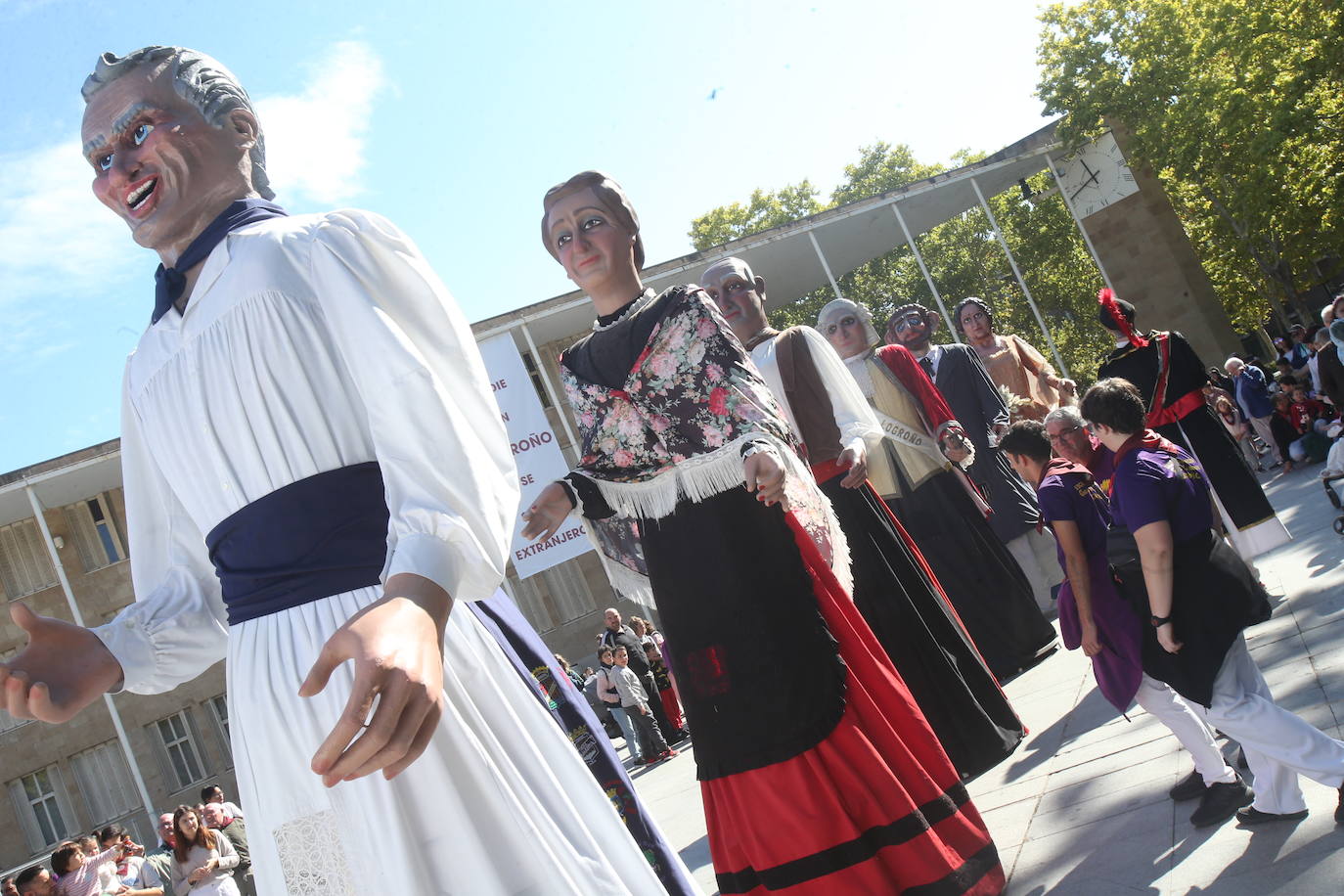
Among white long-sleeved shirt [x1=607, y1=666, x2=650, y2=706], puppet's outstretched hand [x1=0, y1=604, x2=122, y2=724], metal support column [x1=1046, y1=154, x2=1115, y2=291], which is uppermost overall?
metal support column [x1=1046, y1=154, x2=1115, y2=291]

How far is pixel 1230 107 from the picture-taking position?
2439 cm

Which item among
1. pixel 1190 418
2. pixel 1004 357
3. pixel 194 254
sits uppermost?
pixel 194 254

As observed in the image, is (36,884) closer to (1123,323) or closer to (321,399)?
(321,399)

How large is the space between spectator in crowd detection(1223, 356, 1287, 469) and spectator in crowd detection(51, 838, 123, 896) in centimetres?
1372

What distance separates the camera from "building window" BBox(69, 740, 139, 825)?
76.0 feet

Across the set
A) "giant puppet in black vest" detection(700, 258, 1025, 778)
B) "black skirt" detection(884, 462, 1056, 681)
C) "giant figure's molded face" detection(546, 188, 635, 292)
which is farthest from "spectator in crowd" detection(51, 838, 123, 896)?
"giant figure's molded face" detection(546, 188, 635, 292)

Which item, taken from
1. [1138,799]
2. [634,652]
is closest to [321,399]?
A: [1138,799]

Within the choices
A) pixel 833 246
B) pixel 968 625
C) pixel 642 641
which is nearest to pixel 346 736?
pixel 968 625

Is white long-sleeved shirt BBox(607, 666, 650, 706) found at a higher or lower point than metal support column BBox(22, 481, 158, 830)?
lower

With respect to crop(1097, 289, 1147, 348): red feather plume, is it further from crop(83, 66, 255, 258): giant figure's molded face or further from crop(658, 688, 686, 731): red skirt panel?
Answer: crop(658, 688, 686, 731): red skirt panel

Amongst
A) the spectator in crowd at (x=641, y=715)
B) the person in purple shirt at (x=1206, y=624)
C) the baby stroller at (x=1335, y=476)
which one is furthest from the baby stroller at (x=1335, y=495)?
the spectator in crowd at (x=641, y=715)

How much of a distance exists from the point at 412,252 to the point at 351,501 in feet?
1.38

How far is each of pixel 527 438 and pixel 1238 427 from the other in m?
9.01

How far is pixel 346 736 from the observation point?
1.22 meters
